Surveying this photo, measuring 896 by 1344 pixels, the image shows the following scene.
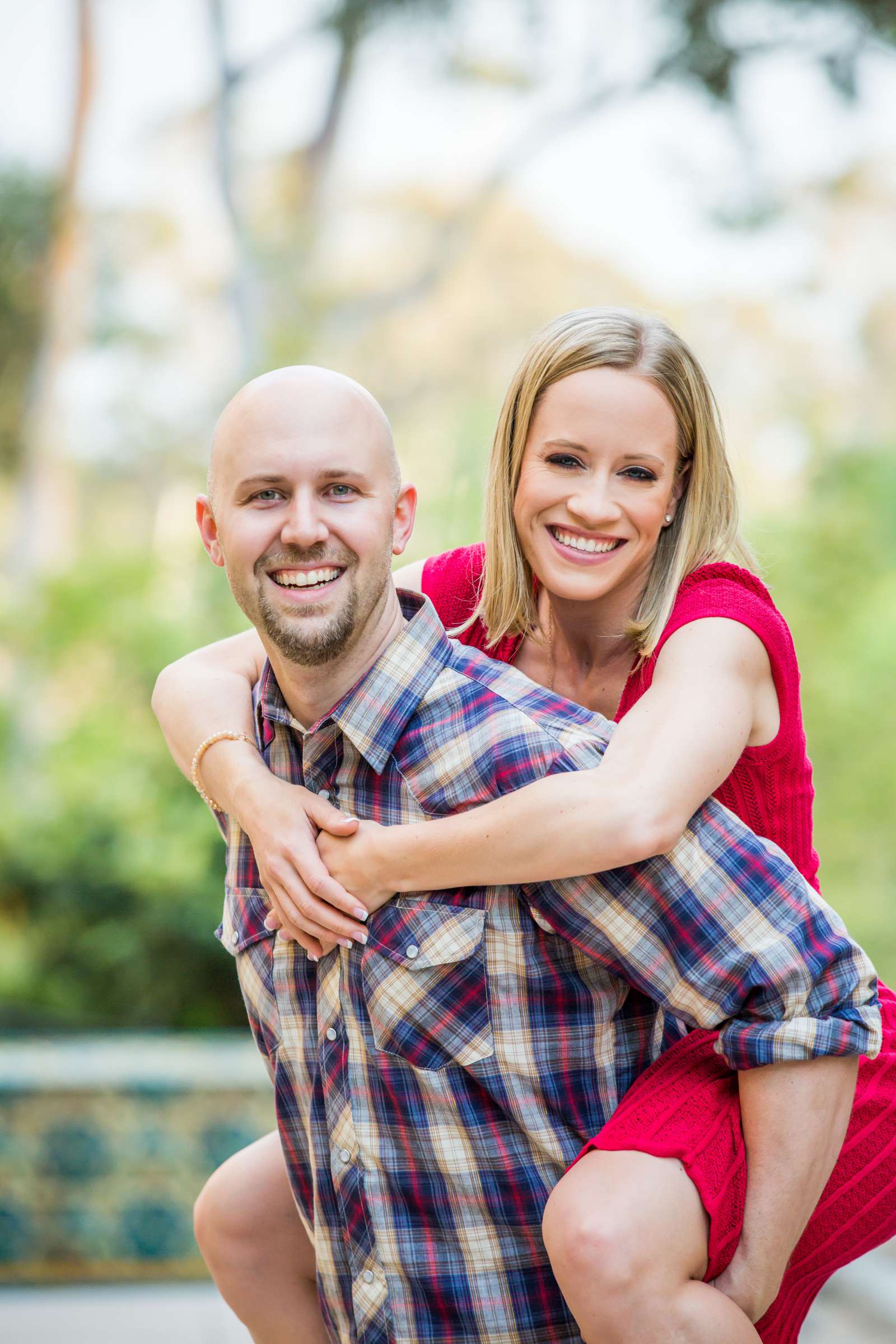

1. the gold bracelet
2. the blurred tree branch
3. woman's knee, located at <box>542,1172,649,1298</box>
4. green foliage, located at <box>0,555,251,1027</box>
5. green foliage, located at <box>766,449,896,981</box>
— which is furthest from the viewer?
the blurred tree branch

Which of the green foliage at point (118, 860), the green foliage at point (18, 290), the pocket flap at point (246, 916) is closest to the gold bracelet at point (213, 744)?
the pocket flap at point (246, 916)

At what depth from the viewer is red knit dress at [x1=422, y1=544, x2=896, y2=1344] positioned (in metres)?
1.32

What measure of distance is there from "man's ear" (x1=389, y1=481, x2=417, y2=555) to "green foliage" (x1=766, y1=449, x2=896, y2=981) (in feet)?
13.8

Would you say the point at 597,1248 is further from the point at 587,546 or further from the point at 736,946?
the point at 587,546

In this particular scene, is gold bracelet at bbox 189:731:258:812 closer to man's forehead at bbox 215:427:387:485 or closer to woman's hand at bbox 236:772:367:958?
woman's hand at bbox 236:772:367:958

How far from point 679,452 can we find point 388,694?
21.9 inches

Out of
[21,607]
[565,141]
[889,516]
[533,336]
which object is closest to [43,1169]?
[21,607]

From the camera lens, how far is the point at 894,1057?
151 centimetres

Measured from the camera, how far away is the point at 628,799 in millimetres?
1306

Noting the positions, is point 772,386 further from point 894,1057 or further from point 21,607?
point 894,1057

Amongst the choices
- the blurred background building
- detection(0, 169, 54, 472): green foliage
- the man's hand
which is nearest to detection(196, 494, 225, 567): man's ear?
the man's hand

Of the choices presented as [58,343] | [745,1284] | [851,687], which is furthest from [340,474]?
[58,343]

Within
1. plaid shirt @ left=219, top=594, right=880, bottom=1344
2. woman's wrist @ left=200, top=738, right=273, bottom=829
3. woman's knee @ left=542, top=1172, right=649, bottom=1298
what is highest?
woman's wrist @ left=200, top=738, right=273, bottom=829

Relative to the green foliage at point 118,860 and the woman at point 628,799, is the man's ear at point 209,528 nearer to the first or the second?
the woman at point 628,799
